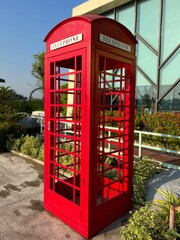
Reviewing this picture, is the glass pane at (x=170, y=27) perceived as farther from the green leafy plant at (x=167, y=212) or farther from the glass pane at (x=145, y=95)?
the green leafy plant at (x=167, y=212)

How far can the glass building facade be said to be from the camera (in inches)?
329

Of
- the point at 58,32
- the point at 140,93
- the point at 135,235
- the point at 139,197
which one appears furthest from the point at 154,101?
the point at 135,235

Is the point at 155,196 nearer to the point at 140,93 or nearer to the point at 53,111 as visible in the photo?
the point at 53,111

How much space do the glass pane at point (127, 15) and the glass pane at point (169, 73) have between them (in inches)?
107

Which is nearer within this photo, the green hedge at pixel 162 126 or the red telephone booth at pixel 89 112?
the red telephone booth at pixel 89 112

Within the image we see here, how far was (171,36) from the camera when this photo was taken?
27.8 ft

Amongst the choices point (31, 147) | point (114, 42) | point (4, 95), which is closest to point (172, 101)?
point (31, 147)

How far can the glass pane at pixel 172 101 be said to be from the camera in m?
8.24

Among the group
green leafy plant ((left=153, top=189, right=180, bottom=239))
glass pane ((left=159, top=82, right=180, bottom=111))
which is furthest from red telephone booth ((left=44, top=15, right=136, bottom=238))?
glass pane ((left=159, top=82, right=180, bottom=111))

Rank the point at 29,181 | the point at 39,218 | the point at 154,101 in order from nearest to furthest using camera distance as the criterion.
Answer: the point at 39,218
the point at 29,181
the point at 154,101

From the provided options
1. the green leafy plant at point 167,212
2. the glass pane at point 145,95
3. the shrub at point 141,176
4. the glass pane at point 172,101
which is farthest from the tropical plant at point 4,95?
the green leafy plant at point 167,212

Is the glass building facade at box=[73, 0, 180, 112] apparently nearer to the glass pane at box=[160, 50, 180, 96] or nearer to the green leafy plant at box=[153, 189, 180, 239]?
the glass pane at box=[160, 50, 180, 96]

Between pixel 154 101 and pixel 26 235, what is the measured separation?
7678 millimetres

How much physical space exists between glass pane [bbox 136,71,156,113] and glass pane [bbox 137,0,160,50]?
1.57m
